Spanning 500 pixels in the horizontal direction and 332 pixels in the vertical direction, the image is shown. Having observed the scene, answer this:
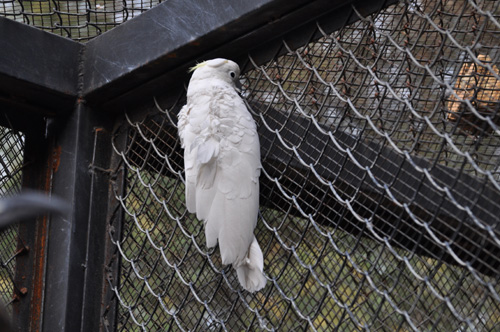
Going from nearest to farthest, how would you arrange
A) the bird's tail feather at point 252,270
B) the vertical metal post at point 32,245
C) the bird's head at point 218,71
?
the bird's tail feather at point 252,270 → the bird's head at point 218,71 → the vertical metal post at point 32,245

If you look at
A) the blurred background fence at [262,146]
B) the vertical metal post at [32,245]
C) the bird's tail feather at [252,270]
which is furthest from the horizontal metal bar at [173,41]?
the bird's tail feather at [252,270]

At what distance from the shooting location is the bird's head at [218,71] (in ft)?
5.57

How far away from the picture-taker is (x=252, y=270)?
1.58 metres

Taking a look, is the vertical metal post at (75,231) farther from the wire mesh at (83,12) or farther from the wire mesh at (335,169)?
the wire mesh at (83,12)

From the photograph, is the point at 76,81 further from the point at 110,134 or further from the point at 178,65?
the point at 178,65

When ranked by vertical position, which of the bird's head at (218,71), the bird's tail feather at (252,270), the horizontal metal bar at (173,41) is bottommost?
the bird's tail feather at (252,270)

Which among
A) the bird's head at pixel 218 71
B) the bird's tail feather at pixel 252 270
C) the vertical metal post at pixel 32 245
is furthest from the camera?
the vertical metal post at pixel 32 245

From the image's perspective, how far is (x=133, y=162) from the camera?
1.96 metres

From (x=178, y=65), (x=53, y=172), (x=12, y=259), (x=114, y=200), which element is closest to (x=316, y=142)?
(x=178, y=65)

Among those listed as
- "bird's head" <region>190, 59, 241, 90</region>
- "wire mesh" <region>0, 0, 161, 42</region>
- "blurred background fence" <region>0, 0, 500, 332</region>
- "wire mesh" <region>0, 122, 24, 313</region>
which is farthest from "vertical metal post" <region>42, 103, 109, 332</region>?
"bird's head" <region>190, 59, 241, 90</region>

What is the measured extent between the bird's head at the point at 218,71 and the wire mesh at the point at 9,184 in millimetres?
569

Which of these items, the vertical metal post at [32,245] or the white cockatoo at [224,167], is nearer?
the white cockatoo at [224,167]

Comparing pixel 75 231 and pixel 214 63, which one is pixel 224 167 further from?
pixel 75 231

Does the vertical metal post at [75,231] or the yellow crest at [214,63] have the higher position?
the yellow crest at [214,63]
